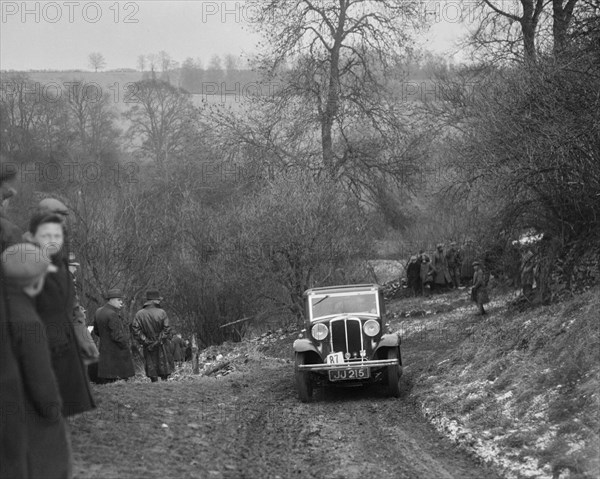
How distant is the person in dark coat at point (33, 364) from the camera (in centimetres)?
536

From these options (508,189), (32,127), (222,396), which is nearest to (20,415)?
(222,396)

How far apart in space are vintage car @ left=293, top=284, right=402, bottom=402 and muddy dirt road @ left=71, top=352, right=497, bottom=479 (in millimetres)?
382

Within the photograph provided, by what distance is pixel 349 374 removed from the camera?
12852 mm

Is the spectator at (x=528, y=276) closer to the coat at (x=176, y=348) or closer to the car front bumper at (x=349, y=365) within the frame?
the car front bumper at (x=349, y=365)

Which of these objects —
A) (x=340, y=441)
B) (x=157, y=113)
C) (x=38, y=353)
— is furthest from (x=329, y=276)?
(x=157, y=113)

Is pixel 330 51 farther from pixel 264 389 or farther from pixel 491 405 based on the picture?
pixel 491 405

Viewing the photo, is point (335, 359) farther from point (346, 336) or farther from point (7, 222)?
point (7, 222)

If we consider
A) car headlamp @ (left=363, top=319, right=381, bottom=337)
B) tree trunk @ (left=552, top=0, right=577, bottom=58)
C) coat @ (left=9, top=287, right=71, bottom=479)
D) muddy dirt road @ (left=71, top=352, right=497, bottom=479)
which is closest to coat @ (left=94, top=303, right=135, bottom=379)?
muddy dirt road @ (left=71, top=352, right=497, bottom=479)

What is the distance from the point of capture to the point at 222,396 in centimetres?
1209

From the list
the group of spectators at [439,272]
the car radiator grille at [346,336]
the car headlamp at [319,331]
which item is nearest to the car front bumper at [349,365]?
the car radiator grille at [346,336]

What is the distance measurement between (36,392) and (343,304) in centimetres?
920

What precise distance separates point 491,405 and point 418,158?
889 inches

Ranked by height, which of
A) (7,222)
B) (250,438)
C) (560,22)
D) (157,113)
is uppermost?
(157,113)

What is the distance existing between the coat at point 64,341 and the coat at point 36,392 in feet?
0.65
